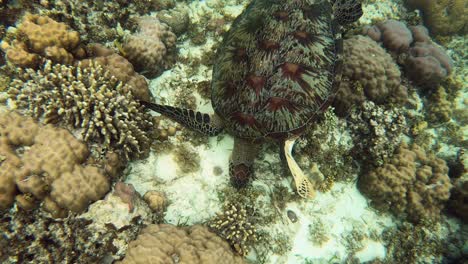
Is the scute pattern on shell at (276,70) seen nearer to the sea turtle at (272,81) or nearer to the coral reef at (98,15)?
the sea turtle at (272,81)

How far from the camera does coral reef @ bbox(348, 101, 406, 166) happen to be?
4500 millimetres

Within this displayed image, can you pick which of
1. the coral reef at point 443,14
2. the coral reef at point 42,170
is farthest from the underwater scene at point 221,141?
the coral reef at point 443,14

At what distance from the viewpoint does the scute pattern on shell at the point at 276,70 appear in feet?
11.9

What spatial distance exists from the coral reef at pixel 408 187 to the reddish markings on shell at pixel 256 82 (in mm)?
2525

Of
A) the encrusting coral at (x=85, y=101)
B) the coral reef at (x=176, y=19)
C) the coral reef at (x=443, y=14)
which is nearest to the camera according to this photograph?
the encrusting coral at (x=85, y=101)

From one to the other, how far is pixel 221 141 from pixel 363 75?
2.74 meters

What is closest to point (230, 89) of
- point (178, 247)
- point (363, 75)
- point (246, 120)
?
point (246, 120)

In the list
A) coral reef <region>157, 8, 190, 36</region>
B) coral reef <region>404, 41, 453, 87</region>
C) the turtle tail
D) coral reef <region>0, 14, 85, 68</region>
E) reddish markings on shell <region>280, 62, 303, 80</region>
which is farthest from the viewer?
coral reef <region>404, 41, 453, 87</region>

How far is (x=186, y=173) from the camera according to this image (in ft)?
13.4

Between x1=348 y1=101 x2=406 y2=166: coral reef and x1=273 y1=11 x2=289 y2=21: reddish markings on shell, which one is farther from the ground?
x1=273 y1=11 x2=289 y2=21: reddish markings on shell

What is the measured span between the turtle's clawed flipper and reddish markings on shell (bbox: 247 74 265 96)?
770mm

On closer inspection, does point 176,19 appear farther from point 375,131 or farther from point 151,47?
point 375,131

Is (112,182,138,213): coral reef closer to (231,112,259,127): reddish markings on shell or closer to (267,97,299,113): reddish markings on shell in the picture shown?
(231,112,259,127): reddish markings on shell

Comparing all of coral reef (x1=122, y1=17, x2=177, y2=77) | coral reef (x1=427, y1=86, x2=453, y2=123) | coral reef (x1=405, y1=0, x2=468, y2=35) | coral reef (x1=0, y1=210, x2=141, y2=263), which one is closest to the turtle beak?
coral reef (x1=0, y1=210, x2=141, y2=263)
